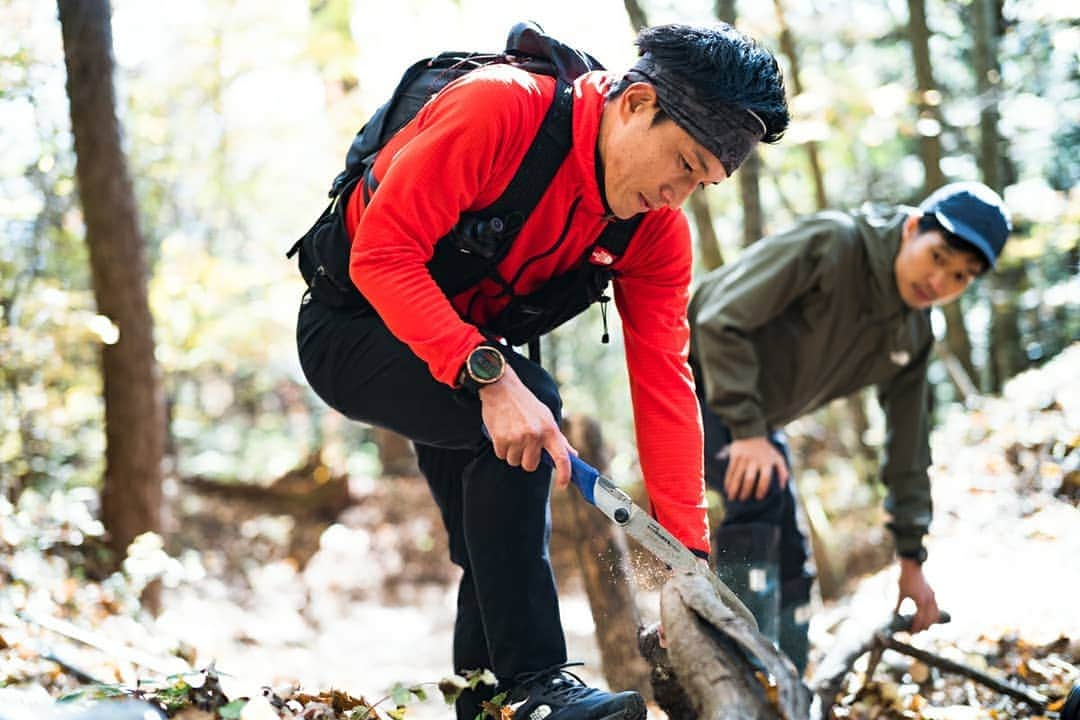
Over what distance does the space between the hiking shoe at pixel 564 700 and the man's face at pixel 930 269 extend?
2452 mm

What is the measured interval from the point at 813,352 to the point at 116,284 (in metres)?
4.66

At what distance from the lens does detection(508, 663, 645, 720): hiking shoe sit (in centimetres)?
234

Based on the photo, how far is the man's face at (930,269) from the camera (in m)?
4.03

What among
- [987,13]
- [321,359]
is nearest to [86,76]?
[321,359]

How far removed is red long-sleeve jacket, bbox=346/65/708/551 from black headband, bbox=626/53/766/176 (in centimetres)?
19

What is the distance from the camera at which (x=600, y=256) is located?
270cm

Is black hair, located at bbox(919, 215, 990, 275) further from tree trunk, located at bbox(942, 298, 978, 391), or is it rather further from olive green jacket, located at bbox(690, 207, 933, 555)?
tree trunk, located at bbox(942, 298, 978, 391)

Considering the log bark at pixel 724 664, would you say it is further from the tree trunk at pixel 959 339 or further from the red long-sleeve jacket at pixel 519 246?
the tree trunk at pixel 959 339

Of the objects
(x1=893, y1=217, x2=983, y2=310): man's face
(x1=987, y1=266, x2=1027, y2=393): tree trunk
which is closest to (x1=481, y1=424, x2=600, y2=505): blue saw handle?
(x1=893, y1=217, x2=983, y2=310): man's face

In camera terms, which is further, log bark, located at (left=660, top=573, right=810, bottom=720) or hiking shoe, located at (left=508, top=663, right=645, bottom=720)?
hiking shoe, located at (left=508, top=663, right=645, bottom=720)

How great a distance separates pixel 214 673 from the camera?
253 cm

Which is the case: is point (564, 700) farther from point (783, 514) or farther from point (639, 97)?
point (783, 514)

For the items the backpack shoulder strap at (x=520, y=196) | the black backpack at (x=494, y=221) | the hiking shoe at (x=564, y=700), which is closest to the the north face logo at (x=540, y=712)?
the hiking shoe at (x=564, y=700)

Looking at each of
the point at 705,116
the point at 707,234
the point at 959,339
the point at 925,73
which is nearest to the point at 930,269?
the point at 705,116
